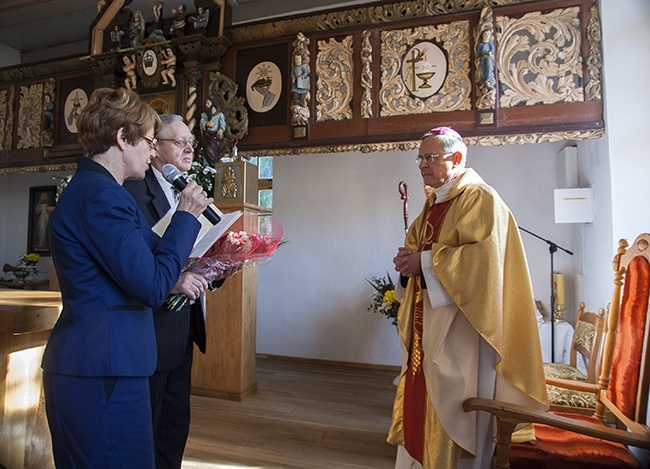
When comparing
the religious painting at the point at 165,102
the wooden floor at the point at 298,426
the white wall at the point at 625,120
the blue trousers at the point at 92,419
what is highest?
the religious painting at the point at 165,102

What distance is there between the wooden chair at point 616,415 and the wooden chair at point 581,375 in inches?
18.9

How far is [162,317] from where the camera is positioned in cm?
174

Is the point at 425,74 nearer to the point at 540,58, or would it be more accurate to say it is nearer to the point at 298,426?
the point at 540,58

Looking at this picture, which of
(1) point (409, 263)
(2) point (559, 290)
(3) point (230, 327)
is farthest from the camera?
(2) point (559, 290)

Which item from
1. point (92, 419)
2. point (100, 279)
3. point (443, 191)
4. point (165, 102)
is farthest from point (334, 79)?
point (92, 419)

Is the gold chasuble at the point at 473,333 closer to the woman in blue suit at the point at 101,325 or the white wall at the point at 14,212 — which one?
the woman in blue suit at the point at 101,325

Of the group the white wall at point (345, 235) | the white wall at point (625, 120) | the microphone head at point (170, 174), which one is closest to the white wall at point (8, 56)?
the white wall at point (345, 235)

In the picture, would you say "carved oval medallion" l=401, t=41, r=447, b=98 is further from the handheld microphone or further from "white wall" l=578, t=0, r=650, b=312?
the handheld microphone

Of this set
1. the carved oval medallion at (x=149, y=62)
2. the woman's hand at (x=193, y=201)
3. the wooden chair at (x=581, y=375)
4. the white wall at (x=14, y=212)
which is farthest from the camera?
the white wall at (x=14, y=212)

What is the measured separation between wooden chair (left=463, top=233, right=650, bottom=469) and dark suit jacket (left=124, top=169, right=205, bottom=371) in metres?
1.20

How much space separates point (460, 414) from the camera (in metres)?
1.99

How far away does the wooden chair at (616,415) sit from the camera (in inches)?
62.0

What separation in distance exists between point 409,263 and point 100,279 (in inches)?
58.7

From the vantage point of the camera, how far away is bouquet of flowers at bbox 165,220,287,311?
159 cm
